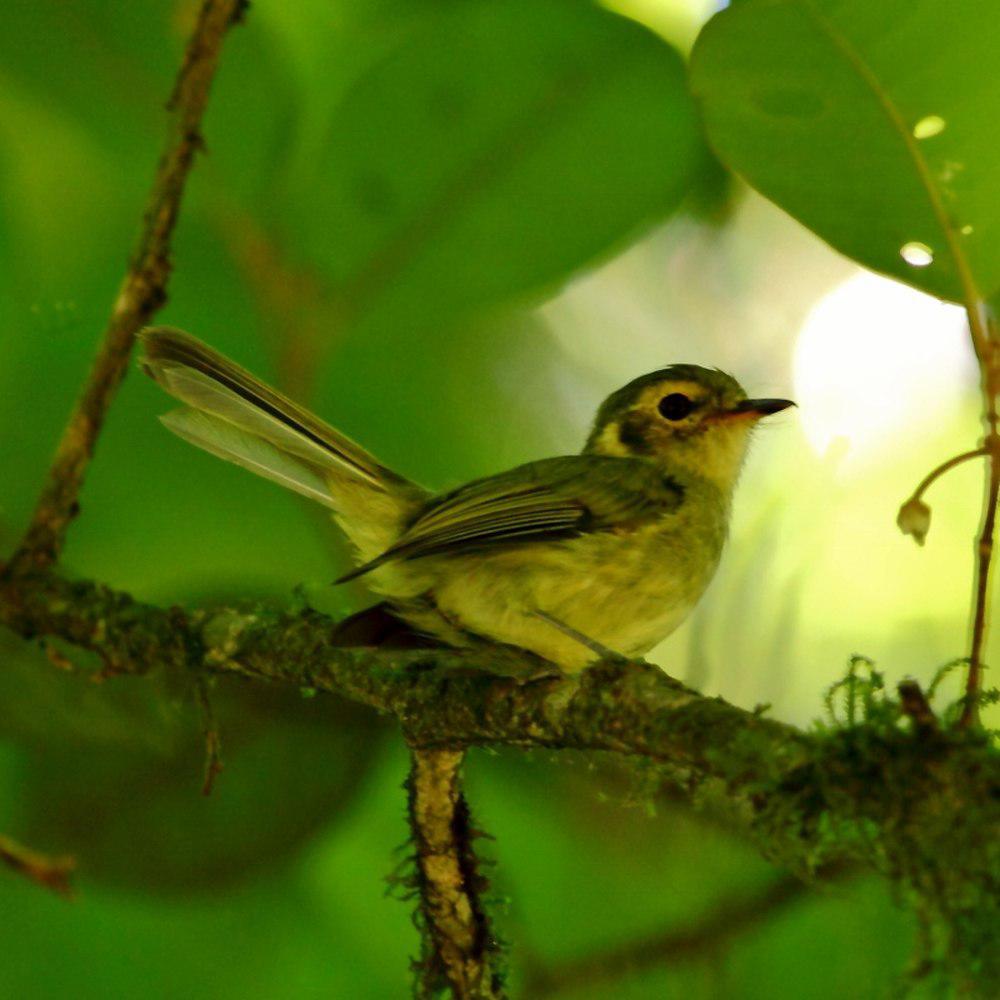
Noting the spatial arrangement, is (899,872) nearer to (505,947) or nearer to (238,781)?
(505,947)

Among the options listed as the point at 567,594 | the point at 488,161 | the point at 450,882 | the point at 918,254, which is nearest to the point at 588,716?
the point at 450,882

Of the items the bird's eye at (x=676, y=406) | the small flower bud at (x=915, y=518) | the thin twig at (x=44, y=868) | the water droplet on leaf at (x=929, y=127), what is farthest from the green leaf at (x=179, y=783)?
the thin twig at (x=44, y=868)

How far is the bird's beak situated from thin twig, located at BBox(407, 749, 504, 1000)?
148 cm

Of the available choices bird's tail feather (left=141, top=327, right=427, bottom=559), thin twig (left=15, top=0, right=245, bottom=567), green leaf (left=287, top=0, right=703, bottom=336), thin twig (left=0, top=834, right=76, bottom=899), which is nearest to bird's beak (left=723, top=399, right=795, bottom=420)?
green leaf (left=287, top=0, right=703, bottom=336)

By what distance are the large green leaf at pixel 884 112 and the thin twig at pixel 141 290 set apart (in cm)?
127

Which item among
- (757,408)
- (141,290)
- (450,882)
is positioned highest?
(141,290)

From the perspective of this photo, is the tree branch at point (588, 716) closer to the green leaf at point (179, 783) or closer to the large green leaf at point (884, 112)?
the green leaf at point (179, 783)

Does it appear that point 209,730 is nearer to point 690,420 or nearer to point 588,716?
point 588,716

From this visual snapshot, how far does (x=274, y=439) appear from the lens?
2.90 m

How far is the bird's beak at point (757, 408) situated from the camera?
333 centimetres

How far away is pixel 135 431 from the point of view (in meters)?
3.45

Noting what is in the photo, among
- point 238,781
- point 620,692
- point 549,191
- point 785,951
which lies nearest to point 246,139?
point 549,191

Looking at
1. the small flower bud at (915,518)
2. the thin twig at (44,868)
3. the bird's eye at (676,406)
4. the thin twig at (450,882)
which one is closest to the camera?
the thin twig at (44,868)

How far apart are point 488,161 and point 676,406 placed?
2.78 ft
